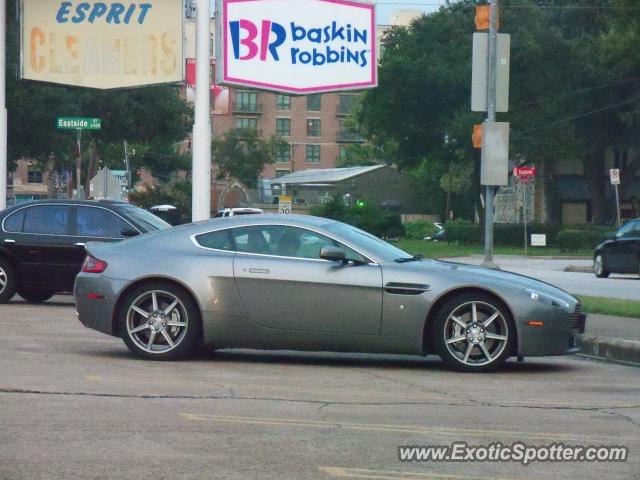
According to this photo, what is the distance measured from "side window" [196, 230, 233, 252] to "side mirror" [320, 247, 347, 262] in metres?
0.95

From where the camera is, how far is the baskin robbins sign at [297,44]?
82.2 feet

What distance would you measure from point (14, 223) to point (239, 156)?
306ft

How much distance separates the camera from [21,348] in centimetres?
1323

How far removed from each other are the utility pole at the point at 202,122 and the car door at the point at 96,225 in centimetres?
401

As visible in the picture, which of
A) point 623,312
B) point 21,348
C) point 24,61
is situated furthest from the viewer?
point 24,61

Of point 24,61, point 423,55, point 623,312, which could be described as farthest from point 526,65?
point 623,312

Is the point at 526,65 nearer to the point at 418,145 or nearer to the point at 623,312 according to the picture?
the point at 418,145

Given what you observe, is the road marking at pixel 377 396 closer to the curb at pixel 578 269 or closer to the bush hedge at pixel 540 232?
the curb at pixel 578 269

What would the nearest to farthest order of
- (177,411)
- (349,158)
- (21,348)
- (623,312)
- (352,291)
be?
(177,411)
(352,291)
(21,348)
(623,312)
(349,158)

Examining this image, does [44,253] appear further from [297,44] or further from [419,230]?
[419,230]

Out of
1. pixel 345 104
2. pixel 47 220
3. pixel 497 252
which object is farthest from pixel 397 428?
pixel 345 104

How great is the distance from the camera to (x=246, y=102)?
128875 mm

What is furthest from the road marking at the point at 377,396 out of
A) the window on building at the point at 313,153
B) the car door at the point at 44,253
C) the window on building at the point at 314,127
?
the window on building at the point at 313,153

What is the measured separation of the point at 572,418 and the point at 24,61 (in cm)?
1944
